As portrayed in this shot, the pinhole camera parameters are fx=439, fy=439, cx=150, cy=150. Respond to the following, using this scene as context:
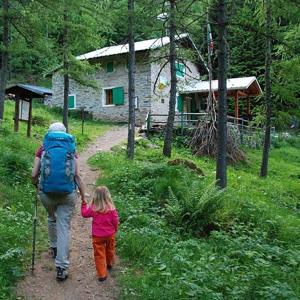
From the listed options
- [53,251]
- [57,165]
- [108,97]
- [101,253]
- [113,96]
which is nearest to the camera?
[57,165]

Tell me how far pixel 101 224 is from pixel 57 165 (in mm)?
1111

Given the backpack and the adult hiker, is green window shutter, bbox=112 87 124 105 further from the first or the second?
the backpack

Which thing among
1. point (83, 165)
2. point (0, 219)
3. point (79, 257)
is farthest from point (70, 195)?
point (83, 165)

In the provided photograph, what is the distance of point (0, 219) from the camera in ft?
23.5

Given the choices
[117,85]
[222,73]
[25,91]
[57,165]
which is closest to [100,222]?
[57,165]

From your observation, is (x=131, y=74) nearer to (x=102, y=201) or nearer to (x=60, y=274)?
(x=102, y=201)

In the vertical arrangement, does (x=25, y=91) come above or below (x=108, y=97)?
below

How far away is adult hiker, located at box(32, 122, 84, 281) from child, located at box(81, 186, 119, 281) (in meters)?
0.30

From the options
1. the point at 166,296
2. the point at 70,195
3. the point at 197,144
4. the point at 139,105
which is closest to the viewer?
the point at 166,296

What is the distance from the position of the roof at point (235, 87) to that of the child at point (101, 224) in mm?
23894

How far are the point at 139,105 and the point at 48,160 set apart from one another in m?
25.1

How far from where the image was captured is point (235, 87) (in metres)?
29.5

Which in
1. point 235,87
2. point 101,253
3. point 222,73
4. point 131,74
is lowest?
point 101,253

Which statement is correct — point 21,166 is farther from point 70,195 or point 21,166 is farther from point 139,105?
point 139,105
